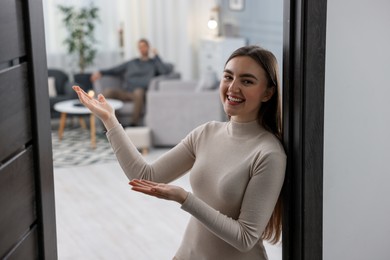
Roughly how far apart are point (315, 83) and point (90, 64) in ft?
19.9

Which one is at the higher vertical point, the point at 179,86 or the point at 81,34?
the point at 81,34

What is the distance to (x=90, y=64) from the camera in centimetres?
748

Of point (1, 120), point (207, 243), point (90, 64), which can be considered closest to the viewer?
point (1, 120)

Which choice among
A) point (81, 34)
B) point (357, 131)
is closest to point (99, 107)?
point (357, 131)

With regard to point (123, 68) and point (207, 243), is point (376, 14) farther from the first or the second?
point (123, 68)

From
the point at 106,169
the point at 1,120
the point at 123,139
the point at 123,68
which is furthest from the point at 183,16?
the point at 1,120

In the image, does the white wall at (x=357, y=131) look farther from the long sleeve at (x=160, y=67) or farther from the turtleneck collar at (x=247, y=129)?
the long sleeve at (x=160, y=67)

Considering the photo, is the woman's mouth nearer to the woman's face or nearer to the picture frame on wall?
the woman's face

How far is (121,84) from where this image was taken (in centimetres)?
705

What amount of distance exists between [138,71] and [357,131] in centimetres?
535

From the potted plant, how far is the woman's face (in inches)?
216

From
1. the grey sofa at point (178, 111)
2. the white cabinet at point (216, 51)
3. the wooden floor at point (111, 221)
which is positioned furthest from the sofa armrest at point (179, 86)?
the wooden floor at point (111, 221)

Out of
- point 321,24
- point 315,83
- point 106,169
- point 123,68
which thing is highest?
point 321,24

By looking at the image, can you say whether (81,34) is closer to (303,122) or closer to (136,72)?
(136,72)
